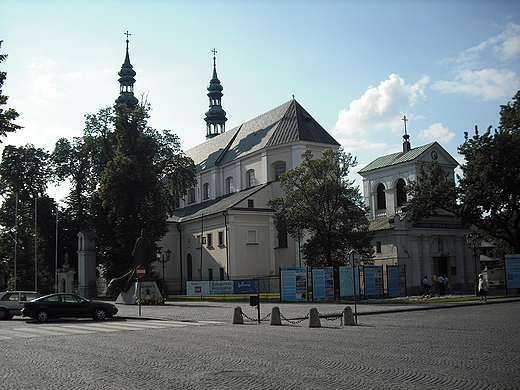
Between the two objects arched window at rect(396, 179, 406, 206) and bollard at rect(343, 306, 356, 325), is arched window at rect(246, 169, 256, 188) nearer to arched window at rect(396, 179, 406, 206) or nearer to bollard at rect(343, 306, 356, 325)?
arched window at rect(396, 179, 406, 206)

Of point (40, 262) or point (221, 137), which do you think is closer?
point (40, 262)

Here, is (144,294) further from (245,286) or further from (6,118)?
(6,118)

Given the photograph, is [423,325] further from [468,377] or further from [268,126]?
[268,126]

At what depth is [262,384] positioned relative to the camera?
318 inches

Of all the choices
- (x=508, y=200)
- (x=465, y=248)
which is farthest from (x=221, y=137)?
(x=508, y=200)

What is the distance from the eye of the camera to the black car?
22.0m

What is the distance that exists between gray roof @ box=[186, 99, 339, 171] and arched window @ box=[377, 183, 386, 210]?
22.4 feet

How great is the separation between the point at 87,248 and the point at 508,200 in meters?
34.3

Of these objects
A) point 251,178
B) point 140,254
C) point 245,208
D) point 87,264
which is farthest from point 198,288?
point 251,178

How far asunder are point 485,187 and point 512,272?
5.75m

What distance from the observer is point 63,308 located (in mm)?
22266

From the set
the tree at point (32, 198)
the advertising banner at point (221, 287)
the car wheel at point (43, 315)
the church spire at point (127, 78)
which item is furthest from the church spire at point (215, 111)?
the car wheel at point (43, 315)

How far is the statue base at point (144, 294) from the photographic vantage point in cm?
3347

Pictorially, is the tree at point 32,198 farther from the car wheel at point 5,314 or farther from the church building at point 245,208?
the car wheel at point 5,314
